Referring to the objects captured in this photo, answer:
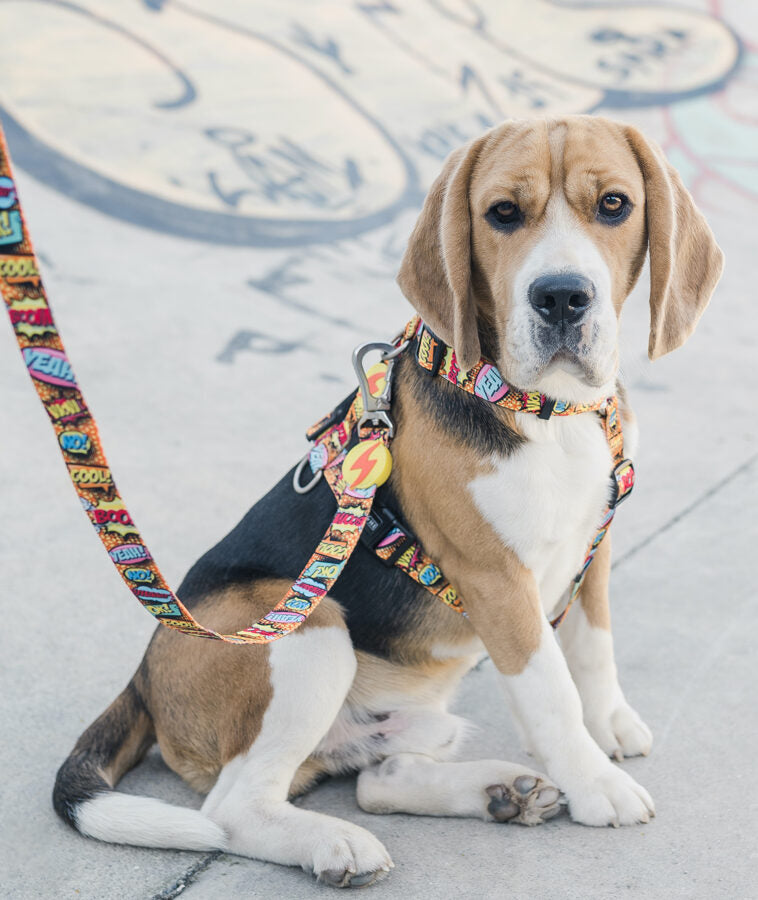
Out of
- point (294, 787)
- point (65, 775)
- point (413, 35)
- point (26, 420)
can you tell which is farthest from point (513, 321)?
point (413, 35)

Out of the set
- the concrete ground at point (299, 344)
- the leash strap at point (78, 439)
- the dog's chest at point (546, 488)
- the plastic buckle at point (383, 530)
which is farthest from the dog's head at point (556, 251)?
the leash strap at point (78, 439)

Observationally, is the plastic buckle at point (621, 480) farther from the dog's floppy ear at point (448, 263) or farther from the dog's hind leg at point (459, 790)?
the dog's hind leg at point (459, 790)

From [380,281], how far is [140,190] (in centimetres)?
202

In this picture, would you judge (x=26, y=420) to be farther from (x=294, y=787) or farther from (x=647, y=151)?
(x=647, y=151)

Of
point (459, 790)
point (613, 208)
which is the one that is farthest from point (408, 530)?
point (613, 208)

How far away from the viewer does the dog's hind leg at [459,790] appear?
98.6 inches

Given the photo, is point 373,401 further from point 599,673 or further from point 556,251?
point 599,673

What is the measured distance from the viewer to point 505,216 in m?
2.43

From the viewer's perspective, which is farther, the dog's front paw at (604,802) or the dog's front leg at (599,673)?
the dog's front leg at (599,673)

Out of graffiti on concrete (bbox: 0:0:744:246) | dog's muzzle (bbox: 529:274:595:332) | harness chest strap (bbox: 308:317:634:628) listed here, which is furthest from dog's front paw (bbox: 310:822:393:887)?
graffiti on concrete (bbox: 0:0:744:246)

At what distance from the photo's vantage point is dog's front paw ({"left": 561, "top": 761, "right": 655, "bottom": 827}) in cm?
244

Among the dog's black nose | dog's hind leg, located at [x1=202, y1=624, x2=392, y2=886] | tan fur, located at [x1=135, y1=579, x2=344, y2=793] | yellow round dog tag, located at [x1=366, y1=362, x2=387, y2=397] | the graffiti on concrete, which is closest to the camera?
the dog's black nose

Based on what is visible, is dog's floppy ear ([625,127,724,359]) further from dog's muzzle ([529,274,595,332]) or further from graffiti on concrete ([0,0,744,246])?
graffiti on concrete ([0,0,744,246])

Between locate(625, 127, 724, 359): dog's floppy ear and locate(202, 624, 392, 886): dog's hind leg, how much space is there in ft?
3.91
